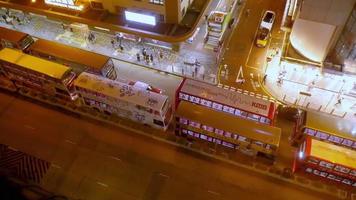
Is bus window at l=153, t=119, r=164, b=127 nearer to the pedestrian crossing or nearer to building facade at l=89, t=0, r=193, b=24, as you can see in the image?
the pedestrian crossing

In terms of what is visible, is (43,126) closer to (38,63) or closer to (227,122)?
(38,63)

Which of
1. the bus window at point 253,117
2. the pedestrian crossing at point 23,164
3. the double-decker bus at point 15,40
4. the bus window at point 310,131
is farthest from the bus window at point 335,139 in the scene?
the double-decker bus at point 15,40

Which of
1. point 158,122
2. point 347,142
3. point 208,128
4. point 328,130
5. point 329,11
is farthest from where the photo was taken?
point 329,11

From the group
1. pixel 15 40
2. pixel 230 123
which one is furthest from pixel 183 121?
pixel 15 40

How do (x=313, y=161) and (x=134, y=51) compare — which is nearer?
(x=313, y=161)

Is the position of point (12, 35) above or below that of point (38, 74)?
above

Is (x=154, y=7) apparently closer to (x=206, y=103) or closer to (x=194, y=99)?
(x=194, y=99)

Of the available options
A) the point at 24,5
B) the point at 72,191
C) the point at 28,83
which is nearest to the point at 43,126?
the point at 28,83
